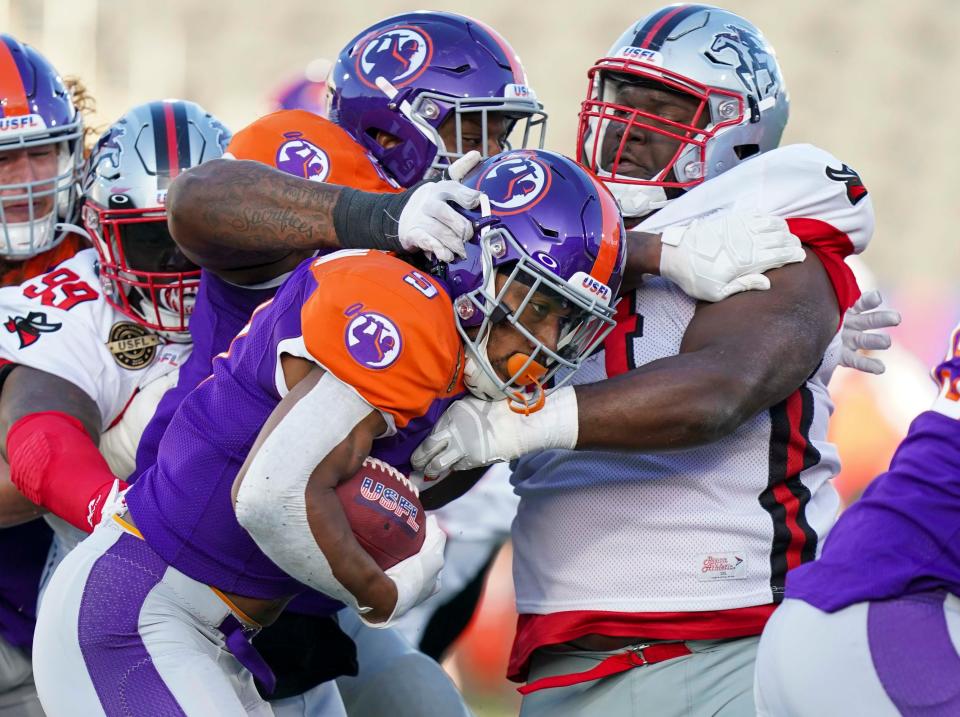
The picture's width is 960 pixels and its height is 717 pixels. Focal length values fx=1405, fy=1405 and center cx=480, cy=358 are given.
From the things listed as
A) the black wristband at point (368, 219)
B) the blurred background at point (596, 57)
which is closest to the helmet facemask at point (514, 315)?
the black wristband at point (368, 219)

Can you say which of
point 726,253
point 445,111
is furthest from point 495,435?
point 445,111

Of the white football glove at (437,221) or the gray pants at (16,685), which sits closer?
the white football glove at (437,221)

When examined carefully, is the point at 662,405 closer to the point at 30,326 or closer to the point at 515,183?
the point at 515,183

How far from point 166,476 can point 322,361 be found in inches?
17.4

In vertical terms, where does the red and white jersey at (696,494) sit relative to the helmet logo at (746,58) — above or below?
below

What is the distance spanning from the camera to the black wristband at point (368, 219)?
2486 millimetres

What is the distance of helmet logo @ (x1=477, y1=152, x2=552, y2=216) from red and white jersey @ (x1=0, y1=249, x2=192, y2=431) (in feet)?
3.71

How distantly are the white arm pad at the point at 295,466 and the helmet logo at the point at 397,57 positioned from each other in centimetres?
106

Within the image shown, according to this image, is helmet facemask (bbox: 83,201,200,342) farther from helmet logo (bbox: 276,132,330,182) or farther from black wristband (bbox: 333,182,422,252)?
black wristband (bbox: 333,182,422,252)

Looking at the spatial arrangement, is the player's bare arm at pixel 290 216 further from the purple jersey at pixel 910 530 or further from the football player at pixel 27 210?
the football player at pixel 27 210

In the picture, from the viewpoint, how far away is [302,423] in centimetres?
217

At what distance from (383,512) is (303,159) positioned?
36.5 inches

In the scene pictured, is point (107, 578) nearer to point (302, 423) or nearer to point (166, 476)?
point (166, 476)

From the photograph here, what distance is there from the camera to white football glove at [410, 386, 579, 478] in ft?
8.02
